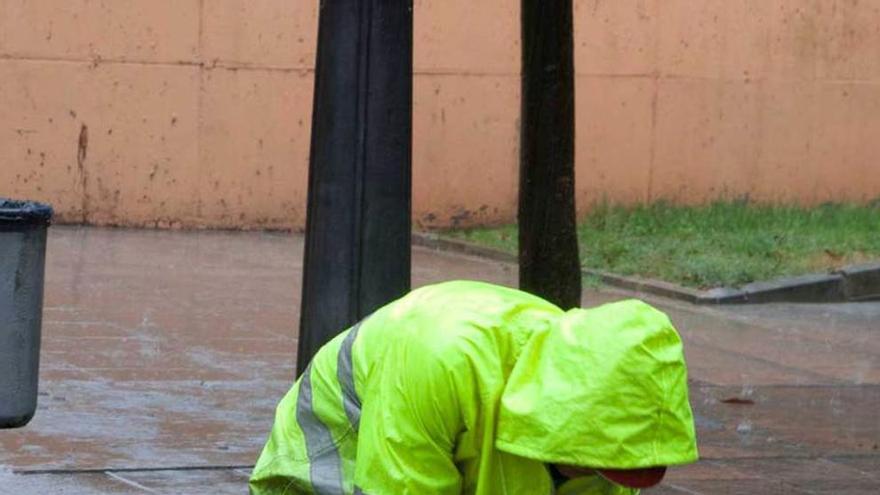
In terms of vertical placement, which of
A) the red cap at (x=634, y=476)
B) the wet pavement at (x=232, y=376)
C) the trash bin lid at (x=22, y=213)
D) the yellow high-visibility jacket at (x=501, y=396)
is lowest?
the wet pavement at (x=232, y=376)

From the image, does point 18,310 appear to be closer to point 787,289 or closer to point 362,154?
point 362,154

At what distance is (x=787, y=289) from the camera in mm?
12820

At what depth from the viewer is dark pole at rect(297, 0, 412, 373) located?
6008 millimetres

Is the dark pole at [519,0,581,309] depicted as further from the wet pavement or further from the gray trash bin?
the gray trash bin

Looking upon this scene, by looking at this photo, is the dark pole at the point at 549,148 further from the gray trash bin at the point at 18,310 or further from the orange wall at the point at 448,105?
the orange wall at the point at 448,105

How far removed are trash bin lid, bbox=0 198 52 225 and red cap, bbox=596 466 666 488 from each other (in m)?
2.39

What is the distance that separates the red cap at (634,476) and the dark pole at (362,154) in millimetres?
2962

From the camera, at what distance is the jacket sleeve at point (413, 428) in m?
3.13

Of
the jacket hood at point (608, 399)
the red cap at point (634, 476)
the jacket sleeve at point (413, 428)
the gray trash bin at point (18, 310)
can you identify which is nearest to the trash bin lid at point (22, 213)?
the gray trash bin at point (18, 310)

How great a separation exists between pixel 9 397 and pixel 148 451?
235 centimetres

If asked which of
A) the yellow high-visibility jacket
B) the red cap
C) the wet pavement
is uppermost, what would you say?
the yellow high-visibility jacket

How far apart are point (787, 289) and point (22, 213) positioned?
867cm

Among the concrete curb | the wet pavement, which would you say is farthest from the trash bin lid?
the concrete curb

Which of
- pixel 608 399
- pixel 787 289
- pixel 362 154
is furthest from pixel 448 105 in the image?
pixel 608 399
